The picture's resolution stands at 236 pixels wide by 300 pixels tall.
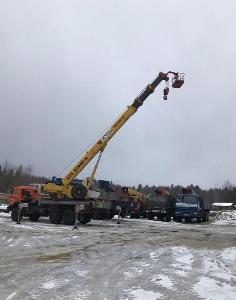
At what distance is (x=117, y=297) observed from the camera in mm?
8148

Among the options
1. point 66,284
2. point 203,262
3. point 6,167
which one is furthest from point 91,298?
point 6,167

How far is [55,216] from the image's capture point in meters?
29.9

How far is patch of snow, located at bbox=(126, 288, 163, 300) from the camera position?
8141 mm

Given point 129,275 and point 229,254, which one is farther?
point 229,254

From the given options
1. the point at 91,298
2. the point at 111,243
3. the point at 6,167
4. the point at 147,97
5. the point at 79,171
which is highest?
the point at 6,167

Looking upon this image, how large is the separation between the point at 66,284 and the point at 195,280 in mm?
2548

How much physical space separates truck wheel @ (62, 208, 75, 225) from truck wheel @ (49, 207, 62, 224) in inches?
15.6

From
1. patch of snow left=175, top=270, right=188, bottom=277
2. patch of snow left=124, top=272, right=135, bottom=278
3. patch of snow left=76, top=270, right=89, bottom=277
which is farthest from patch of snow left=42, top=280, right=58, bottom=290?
patch of snow left=175, top=270, right=188, bottom=277

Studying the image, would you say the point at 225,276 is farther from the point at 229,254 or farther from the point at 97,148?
the point at 97,148

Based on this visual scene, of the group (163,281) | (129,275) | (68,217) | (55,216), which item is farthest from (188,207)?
(163,281)

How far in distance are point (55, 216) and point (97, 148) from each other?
4779mm

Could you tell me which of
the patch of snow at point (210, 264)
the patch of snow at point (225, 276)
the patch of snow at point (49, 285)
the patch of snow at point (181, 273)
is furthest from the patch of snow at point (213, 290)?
the patch of snow at point (49, 285)

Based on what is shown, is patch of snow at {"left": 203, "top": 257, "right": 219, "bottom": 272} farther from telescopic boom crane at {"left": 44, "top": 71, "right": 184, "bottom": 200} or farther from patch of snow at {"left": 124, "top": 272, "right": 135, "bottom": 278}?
telescopic boom crane at {"left": 44, "top": 71, "right": 184, "bottom": 200}

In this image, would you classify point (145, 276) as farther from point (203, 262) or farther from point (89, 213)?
point (89, 213)
